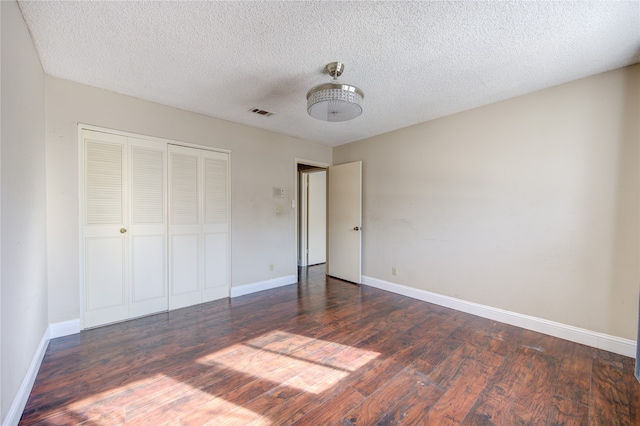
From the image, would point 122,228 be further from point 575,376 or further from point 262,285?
point 575,376

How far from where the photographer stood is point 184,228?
10.7ft

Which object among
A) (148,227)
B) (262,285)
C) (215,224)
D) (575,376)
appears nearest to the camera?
(575,376)

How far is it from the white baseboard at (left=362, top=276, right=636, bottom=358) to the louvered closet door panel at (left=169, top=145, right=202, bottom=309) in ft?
9.47

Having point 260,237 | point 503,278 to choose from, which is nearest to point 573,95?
point 503,278

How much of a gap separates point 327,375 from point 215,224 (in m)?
2.43

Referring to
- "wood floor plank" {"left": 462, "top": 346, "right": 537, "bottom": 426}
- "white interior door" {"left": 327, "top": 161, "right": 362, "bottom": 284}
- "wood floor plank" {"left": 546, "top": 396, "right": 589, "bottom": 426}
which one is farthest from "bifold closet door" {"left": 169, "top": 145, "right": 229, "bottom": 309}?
"wood floor plank" {"left": 546, "top": 396, "right": 589, "bottom": 426}

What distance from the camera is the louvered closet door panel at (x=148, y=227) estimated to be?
289 centimetres

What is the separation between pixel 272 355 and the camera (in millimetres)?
2201

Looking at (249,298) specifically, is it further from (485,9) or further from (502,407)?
(485,9)

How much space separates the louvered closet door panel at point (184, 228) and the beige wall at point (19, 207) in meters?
1.13

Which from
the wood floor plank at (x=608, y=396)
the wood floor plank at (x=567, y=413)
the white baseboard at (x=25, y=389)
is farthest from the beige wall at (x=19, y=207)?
the wood floor plank at (x=608, y=396)

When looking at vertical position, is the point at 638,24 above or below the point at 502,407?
above

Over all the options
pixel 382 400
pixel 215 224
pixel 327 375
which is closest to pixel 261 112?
pixel 215 224

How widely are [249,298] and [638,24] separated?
4409mm
